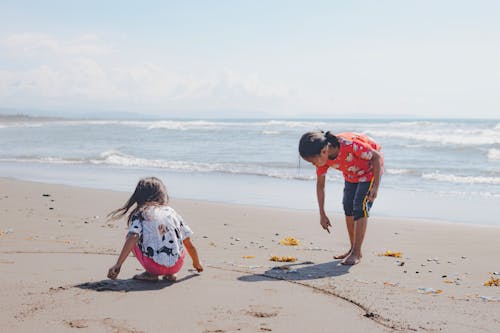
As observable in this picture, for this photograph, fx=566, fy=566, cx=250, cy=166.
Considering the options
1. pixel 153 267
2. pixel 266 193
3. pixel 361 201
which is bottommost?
pixel 266 193

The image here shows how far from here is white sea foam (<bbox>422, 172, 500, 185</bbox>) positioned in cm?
1297

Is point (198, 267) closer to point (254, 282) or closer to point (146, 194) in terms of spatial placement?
point (254, 282)

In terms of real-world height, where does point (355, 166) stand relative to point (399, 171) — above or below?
above

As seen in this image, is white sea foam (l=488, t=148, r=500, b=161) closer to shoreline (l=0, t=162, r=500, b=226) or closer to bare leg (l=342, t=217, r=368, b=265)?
shoreline (l=0, t=162, r=500, b=226)

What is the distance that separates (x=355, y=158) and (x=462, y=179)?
9.01m

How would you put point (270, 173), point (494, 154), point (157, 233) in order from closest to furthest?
point (157, 233) < point (270, 173) < point (494, 154)

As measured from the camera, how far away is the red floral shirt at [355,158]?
520cm

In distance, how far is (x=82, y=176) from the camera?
13.7 m

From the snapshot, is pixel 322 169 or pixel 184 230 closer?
pixel 184 230

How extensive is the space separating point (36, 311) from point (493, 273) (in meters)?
3.84

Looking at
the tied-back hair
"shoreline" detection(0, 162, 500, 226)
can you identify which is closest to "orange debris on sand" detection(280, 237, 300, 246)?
the tied-back hair

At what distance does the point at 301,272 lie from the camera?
15.8 feet

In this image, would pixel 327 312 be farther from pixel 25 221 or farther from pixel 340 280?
pixel 25 221

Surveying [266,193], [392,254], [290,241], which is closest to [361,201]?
[392,254]
